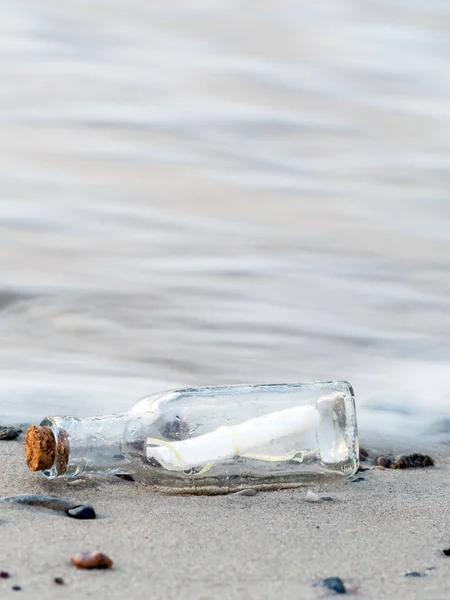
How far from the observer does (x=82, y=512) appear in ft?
5.21

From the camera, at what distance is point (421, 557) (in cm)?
146

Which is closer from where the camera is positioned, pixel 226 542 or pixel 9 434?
pixel 226 542

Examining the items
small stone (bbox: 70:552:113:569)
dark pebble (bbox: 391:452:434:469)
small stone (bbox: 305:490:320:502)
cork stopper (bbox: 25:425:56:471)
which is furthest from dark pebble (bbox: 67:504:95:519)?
dark pebble (bbox: 391:452:434:469)

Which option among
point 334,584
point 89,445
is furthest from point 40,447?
point 334,584

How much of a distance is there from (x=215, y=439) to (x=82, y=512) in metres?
0.38

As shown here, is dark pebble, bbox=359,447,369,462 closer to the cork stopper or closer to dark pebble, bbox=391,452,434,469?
dark pebble, bbox=391,452,434,469

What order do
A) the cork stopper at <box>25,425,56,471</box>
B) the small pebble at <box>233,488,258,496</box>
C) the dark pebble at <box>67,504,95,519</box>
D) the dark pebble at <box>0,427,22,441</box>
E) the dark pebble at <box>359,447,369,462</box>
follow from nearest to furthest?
the dark pebble at <box>67,504,95,519</box> < the cork stopper at <box>25,425,56,471</box> < the small pebble at <box>233,488,258,496</box> < the dark pebble at <box>0,427,22,441</box> < the dark pebble at <box>359,447,369,462</box>

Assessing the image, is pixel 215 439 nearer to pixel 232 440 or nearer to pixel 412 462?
pixel 232 440

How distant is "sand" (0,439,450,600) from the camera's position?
1.24m

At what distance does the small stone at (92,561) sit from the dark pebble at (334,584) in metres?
0.31

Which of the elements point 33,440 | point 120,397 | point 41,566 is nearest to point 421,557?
point 41,566

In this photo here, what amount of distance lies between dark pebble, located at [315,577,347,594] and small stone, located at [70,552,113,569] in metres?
0.31

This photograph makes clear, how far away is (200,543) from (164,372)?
3.11 m

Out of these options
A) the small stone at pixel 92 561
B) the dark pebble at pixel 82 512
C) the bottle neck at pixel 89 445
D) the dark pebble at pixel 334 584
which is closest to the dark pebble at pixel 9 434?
the bottle neck at pixel 89 445
